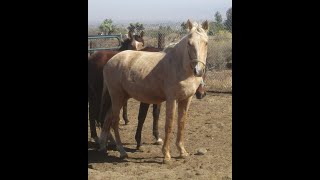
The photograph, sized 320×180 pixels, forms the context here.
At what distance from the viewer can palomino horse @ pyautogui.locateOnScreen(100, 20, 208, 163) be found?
5188mm

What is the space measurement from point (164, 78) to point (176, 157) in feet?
3.63

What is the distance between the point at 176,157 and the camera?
5805mm

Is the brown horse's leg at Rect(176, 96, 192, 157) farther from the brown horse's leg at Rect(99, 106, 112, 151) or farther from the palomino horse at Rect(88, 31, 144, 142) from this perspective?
the palomino horse at Rect(88, 31, 144, 142)

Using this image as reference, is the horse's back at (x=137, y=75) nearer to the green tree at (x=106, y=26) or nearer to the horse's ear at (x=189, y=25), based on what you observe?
→ the horse's ear at (x=189, y=25)

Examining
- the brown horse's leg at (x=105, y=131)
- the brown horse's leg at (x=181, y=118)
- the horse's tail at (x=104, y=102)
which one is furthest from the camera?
the horse's tail at (x=104, y=102)

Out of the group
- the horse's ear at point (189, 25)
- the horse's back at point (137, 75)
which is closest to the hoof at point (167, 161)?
the horse's back at point (137, 75)

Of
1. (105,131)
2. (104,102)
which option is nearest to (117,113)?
(105,131)

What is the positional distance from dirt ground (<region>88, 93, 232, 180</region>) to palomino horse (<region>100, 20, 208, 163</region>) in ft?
0.65

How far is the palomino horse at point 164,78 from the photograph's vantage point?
5188 millimetres

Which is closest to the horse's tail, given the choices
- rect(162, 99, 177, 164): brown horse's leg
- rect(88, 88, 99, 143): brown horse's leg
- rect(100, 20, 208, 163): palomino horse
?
rect(100, 20, 208, 163): palomino horse

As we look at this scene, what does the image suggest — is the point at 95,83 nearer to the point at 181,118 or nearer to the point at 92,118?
the point at 92,118

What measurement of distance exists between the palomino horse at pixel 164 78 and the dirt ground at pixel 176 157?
0.20 meters
